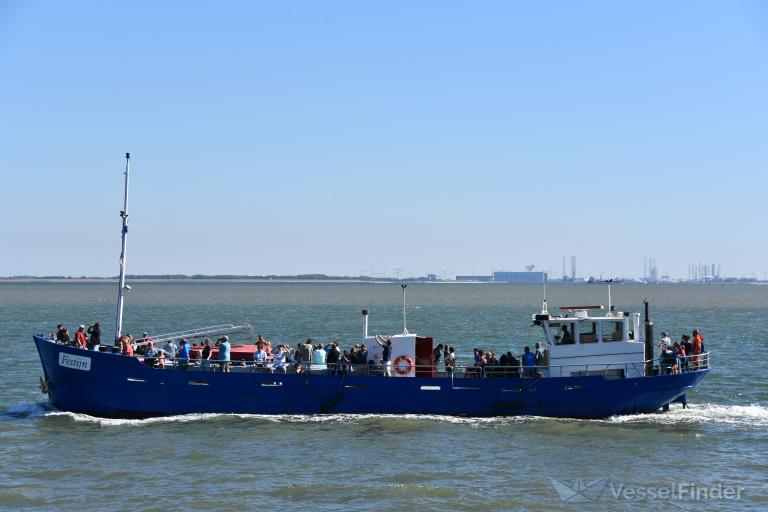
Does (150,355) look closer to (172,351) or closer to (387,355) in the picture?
(172,351)

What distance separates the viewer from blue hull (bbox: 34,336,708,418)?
26.7 metres

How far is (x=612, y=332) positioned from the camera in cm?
2797

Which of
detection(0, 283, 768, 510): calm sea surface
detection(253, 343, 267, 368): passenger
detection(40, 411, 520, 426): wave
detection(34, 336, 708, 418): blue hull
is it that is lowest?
detection(0, 283, 768, 510): calm sea surface

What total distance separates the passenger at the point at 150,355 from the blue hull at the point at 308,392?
39 centimetres

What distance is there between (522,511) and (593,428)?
8093 mm

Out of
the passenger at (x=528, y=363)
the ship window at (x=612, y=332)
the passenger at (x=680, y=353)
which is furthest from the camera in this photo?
the passenger at (x=680, y=353)

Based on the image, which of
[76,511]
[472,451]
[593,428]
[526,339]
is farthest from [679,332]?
[76,511]

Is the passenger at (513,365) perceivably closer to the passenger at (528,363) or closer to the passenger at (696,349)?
the passenger at (528,363)

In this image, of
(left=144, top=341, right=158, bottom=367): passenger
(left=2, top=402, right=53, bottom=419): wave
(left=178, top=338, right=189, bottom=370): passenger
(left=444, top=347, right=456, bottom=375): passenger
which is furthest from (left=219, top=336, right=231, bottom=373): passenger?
(left=444, top=347, right=456, bottom=375): passenger

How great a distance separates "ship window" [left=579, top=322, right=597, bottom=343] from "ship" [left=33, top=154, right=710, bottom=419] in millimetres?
30

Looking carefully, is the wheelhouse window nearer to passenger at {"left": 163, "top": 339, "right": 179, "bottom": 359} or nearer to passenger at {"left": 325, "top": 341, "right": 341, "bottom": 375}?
passenger at {"left": 325, "top": 341, "right": 341, "bottom": 375}

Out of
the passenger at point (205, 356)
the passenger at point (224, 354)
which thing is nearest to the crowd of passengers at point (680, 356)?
the passenger at point (224, 354)

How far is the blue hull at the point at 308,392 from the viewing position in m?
26.7

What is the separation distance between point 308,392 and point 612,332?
9389 millimetres
